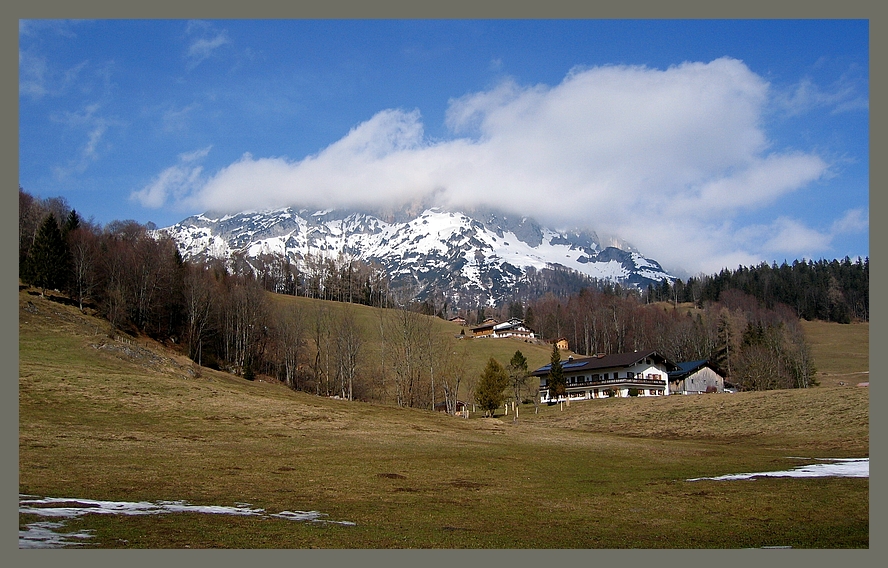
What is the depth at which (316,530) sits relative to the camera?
67.1ft

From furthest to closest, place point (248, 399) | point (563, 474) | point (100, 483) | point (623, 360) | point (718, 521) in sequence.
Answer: point (623, 360) < point (248, 399) < point (563, 474) < point (100, 483) < point (718, 521)

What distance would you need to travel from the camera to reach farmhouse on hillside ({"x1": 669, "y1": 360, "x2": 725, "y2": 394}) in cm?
11388

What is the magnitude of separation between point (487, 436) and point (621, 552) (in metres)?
39.0

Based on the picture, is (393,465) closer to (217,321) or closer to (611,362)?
(611,362)

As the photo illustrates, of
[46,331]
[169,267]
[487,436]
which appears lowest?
[487,436]

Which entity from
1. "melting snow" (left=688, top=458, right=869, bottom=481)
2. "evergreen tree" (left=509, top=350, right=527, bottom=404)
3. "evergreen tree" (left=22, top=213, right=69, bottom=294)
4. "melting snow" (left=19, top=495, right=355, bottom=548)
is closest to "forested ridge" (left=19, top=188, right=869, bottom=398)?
"evergreen tree" (left=22, top=213, right=69, bottom=294)

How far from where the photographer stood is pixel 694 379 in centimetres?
11531

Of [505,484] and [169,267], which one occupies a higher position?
[169,267]

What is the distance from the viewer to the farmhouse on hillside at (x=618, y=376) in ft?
352

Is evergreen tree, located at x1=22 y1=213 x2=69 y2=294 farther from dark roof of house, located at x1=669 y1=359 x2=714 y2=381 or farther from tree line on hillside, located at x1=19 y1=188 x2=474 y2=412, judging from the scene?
dark roof of house, located at x1=669 y1=359 x2=714 y2=381

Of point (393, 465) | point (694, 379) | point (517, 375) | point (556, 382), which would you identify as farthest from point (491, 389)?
point (393, 465)

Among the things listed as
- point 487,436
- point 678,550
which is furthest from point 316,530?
point 487,436

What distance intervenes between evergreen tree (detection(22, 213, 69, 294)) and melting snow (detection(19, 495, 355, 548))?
7986cm

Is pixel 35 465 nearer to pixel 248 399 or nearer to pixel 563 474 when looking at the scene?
pixel 563 474
